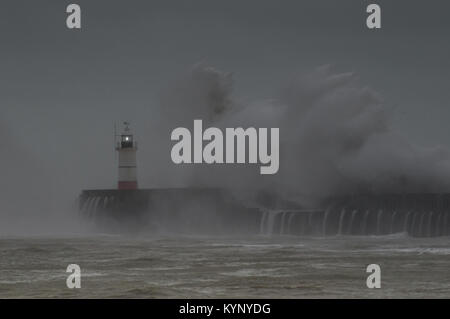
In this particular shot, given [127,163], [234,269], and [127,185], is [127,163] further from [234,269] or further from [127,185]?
[234,269]

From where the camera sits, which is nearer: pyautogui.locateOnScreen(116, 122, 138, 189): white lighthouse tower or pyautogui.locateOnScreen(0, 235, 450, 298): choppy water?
pyautogui.locateOnScreen(0, 235, 450, 298): choppy water

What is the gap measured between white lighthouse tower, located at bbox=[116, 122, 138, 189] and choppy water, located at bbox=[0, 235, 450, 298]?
52.2ft

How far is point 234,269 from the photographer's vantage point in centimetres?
1738

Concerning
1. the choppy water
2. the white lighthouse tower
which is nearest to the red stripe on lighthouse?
the white lighthouse tower

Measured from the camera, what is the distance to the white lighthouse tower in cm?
4206

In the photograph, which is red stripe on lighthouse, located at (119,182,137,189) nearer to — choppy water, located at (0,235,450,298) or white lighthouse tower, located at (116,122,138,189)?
white lighthouse tower, located at (116,122,138,189)

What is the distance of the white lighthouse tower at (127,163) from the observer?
42062 mm

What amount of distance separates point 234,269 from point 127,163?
25.4 m

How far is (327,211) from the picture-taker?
3112 cm

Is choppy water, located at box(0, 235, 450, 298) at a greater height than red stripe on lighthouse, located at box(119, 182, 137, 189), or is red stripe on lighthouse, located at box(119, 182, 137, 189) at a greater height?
red stripe on lighthouse, located at box(119, 182, 137, 189)

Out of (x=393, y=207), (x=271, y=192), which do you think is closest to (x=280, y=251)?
(x=393, y=207)

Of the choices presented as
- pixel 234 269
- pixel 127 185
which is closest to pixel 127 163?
pixel 127 185

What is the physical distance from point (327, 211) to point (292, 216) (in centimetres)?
138
